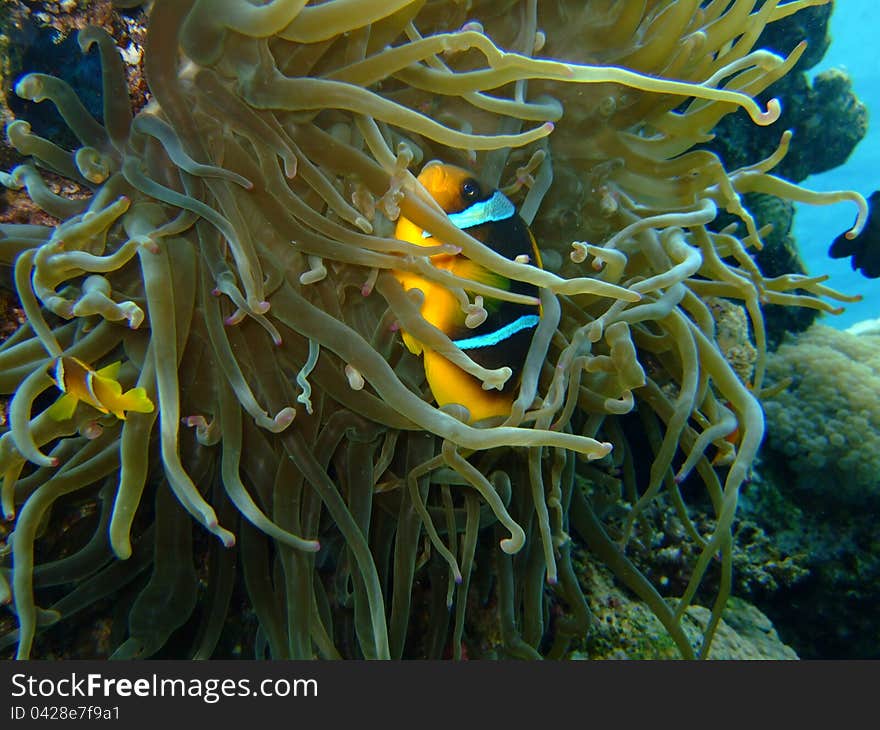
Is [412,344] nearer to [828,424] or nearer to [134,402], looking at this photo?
[134,402]

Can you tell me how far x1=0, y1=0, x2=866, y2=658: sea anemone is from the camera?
1.02 metres

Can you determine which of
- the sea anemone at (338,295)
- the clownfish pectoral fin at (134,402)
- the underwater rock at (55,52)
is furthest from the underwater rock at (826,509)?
the underwater rock at (55,52)

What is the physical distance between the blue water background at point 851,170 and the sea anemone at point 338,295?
2204 cm

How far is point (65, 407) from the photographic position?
1.07 metres

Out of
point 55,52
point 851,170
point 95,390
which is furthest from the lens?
point 851,170

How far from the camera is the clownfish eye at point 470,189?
1.16m

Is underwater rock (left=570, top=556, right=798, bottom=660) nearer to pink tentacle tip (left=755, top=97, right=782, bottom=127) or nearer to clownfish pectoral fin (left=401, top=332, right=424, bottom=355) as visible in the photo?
clownfish pectoral fin (left=401, top=332, right=424, bottom=355)

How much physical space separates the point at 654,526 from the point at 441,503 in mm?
1484

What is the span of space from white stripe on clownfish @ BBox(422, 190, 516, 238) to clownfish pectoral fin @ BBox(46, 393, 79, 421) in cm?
70

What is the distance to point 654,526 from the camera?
271 centimetres

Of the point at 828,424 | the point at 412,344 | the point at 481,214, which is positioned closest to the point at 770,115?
the point at 481,214

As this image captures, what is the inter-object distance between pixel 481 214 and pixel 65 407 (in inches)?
33.1

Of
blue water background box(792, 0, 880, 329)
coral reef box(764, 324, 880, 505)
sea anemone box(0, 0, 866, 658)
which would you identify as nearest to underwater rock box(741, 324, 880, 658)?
coral reef box(764, 324, 880, 505)

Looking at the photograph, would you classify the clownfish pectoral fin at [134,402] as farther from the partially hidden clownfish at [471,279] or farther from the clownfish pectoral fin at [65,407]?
the partially hidden clownfish at [471,279]
